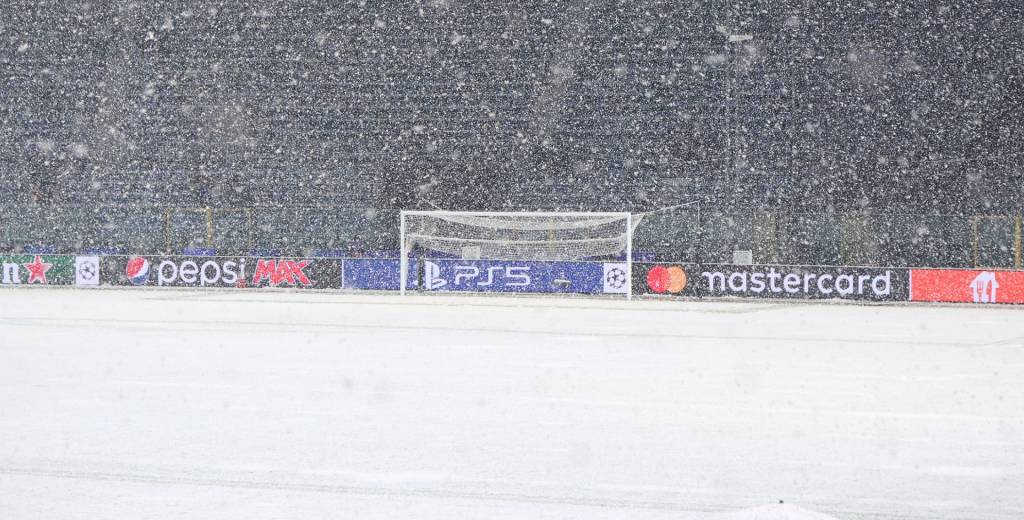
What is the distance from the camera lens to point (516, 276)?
2767 cm

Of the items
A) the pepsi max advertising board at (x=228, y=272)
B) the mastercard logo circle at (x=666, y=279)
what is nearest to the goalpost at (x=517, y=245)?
the mastercard logo circle at (x=666, y=279)

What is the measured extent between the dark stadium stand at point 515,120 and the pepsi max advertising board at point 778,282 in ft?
28.8

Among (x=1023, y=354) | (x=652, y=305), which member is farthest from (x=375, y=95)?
(x=1023, y=354)

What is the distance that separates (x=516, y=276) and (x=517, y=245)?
0.90 m

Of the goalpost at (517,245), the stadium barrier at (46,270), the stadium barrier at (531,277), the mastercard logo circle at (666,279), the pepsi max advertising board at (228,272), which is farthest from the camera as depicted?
the stadium barrier at (46,270)

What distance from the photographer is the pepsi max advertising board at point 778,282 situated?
1012 inches

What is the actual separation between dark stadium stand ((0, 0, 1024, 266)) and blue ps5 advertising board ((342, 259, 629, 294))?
29.7ft

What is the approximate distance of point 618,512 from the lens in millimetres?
5727

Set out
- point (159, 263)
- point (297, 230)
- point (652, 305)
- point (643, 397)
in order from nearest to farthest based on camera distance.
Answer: point (643, 397) < point (652, 305) < point (159, 263) < point (297, 230)

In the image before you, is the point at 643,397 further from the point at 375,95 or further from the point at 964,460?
the point at 375,95

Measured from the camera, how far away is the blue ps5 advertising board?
2727 centimetres

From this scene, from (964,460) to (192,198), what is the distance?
117 ft

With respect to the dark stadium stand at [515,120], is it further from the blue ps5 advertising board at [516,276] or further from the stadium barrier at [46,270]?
the blue ps5 advertising board at [516,276]

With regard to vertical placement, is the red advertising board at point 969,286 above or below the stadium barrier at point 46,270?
below
